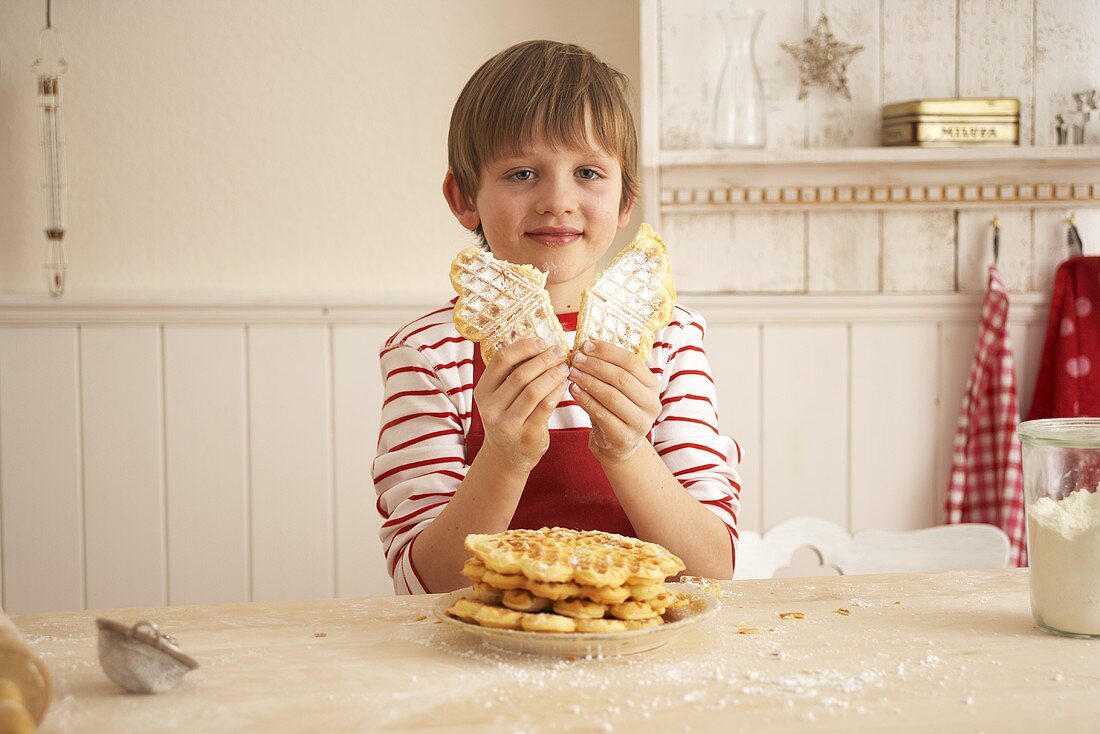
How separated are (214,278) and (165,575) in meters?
0.64

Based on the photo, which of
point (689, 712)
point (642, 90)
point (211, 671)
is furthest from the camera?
point (642, 90)

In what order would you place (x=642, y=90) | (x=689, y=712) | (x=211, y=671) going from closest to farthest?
1. (x=689, y=712)
2. (x=211, y=671)
3. (x=642, y=90)

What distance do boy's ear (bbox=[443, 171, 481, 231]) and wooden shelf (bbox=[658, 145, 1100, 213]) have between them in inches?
28.0

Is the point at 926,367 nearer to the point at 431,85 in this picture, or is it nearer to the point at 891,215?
the point at 891,215

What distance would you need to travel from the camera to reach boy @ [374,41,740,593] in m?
1.22

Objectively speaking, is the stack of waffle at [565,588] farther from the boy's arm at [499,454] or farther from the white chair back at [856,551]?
the white chair back at [856,551]

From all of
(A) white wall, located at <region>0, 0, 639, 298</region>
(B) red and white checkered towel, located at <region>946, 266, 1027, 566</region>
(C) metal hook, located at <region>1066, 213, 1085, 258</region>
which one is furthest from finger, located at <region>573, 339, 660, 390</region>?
(C) metal hook, located at <region>1066, 213, 1085, 258</region>

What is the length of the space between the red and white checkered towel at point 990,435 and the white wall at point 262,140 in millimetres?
948

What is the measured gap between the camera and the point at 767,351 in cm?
223

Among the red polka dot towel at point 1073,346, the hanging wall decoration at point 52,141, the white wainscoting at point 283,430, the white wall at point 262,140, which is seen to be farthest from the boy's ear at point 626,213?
the hanging wall decoration at point 52,141

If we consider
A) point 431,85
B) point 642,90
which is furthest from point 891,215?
point 431,85

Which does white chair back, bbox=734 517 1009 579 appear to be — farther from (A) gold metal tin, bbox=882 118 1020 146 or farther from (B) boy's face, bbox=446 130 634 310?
(A) gold metal tin, bbox=882 118 1020 146

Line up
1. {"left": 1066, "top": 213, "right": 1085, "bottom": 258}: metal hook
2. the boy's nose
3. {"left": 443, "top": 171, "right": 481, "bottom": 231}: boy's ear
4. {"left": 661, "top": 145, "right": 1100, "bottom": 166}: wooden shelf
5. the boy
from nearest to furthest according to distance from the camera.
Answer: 1. the boy
2. the boy's nose
3. {"left": 443, "top": 171, "right": 481, "bottom": 231}: boy's ear
4. {"left": 661, "top": 145, "right": 1100, "bottom": 166}: wooden shelf
5. {"left": 1066, "top": 213, "right": 1085, "bottom": 258}: metal hook

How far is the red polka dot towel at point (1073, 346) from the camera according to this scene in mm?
2127
